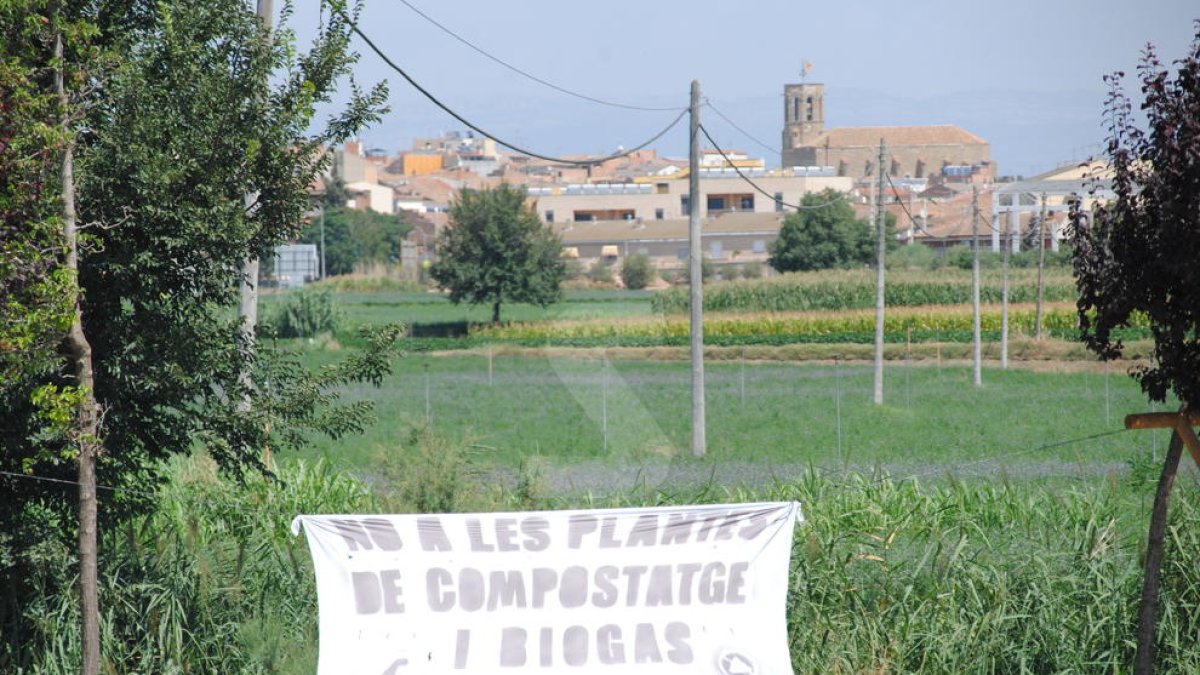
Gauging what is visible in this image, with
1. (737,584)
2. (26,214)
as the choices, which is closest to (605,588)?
(737,584)

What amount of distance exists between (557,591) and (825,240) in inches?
3049

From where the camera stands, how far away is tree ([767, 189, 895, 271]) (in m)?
83.1

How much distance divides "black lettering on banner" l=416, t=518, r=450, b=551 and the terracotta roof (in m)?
174

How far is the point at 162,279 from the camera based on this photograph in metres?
9.35

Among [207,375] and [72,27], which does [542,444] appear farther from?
[72,27]

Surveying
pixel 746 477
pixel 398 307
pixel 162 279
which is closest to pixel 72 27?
pixel 162 279

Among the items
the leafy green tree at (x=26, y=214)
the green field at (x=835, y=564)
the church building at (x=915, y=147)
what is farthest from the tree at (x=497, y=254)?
the church building at (x=915, y=147)

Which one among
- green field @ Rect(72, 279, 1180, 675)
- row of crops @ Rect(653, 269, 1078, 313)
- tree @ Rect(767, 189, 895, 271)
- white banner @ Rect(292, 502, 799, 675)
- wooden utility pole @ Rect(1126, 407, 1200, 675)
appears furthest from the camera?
tree @ Rect(767, 189, 895, 271)

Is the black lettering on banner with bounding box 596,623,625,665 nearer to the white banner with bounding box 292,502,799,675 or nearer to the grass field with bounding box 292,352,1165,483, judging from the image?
the white banner with bounding box 292,502,799,675

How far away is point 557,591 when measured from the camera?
8180 mm

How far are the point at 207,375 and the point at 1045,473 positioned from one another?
1707 cm

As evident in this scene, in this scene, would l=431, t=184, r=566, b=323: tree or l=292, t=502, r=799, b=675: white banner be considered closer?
l=292, t=502, r=799, b=675: white banner

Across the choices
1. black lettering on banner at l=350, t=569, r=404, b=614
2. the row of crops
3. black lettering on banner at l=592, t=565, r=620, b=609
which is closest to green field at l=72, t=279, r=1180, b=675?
black lettering on banner at l=350, t=569, r=404, b=614

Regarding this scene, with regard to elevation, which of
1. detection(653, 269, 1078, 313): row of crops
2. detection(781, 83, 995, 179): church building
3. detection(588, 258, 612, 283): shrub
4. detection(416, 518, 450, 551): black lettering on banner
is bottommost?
detection(416, 518, 450, 551): black lettering on banner
